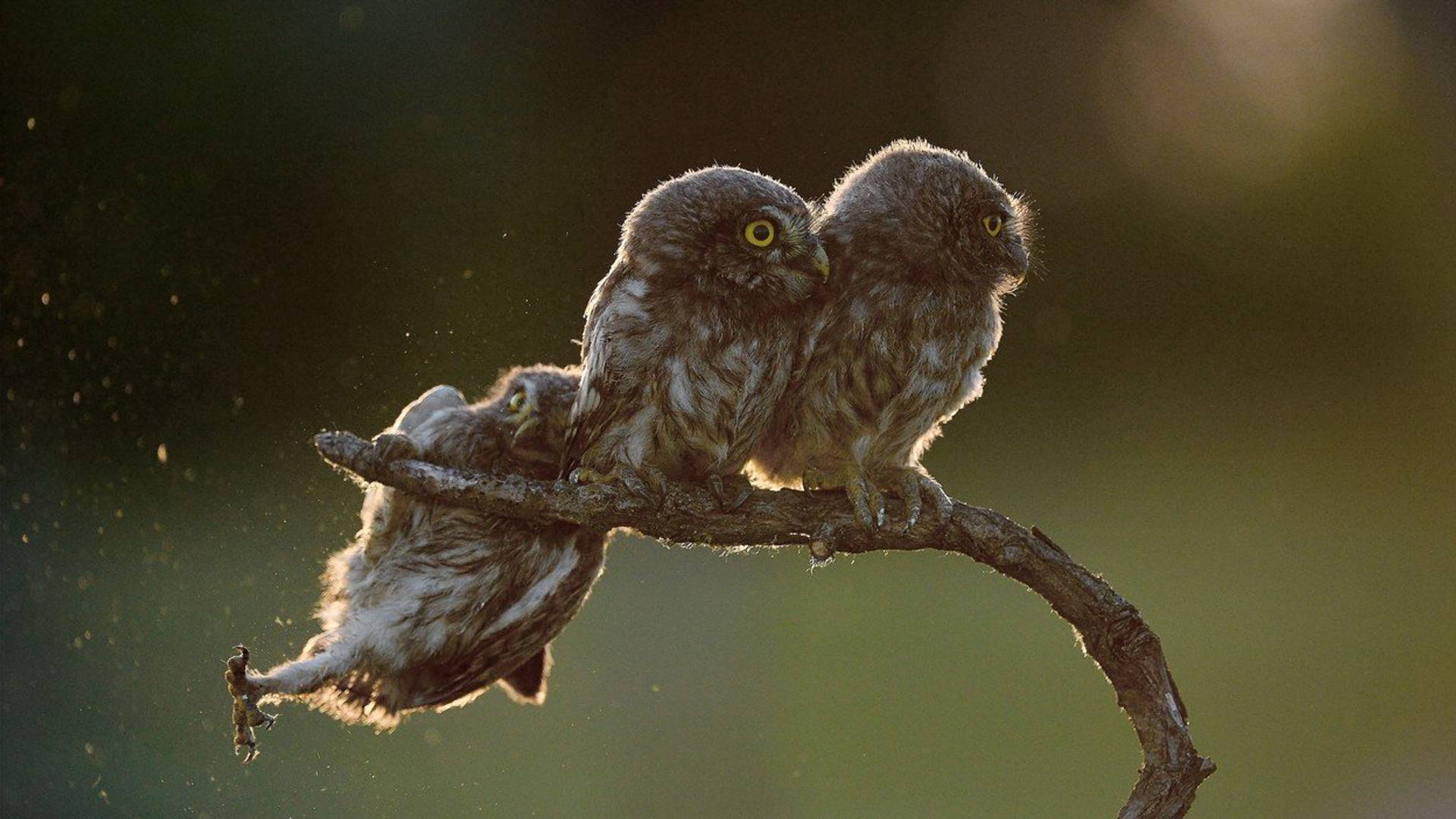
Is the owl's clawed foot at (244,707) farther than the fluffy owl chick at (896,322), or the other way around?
the fluffy owl chick at (896,322)

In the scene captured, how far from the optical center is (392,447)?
6.08 ft

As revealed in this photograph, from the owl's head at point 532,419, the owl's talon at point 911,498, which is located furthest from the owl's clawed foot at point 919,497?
the owl's head at point 532,419

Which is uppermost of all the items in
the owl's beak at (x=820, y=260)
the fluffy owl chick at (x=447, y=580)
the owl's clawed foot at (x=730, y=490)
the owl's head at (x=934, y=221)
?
the owl's head at (x=934, y=221)

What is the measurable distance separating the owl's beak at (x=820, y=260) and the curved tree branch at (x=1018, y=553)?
1.32 feet

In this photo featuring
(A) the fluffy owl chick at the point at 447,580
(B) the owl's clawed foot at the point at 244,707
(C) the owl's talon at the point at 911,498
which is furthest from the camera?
(C) the owl's talon at the point at 911,498

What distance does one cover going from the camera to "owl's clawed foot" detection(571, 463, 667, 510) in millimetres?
1888

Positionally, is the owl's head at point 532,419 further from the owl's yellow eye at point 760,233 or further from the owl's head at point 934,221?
the owl's head at point 934,221

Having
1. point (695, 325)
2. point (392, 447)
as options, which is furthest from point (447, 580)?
point (695, 325)

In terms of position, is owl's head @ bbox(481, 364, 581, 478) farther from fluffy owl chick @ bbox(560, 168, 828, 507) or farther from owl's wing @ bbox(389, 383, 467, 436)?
fluffy owl chick @ bbox(560, 168, 828, 507)

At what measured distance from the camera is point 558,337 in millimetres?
3041

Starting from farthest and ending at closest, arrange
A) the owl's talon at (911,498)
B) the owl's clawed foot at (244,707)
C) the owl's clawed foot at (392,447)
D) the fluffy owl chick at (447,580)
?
the owl's talon at (911,498)
the fluffy owl chick at (447,580)
the owl's clawed foot at (392,447)
the owl's clawed foot at (244,707)

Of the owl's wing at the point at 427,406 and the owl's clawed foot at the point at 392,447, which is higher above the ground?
the owl's wing at the point at 427,406

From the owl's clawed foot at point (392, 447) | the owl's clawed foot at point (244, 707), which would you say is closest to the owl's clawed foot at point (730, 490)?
the owl's clawed foot at point (392, 447)

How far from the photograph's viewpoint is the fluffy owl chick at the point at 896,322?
81.3 inches
